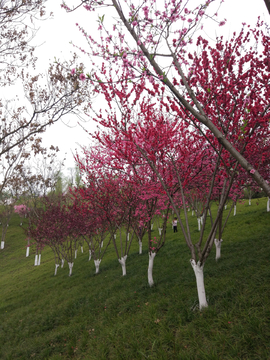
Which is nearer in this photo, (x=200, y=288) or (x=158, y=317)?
(x=200, y=288)

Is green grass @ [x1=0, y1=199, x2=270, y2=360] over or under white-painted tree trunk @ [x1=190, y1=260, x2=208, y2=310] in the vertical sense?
under

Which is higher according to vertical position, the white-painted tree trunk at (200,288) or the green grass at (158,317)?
the white-painted tree trunk at (200,288)

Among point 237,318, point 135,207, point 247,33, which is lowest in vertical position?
point 237,318

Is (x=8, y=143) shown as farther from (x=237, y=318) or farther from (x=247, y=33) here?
(x=237, y=318)

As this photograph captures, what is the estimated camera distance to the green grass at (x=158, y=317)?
346 cm

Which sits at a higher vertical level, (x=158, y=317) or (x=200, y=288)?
(x=200, y=288)

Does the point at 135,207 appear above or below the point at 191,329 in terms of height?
above

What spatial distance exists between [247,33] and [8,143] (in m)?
8.54

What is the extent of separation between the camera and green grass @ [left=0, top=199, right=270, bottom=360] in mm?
3463

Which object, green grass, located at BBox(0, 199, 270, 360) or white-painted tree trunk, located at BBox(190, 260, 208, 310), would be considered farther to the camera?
white-painted tree trunk, located at BBox(190, 260, 208, 310)

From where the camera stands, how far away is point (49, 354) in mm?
5055

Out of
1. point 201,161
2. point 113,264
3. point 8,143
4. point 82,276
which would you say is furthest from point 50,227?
point 201,161

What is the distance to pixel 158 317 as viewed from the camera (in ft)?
15.4

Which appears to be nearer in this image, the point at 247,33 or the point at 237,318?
the point at 237,318
